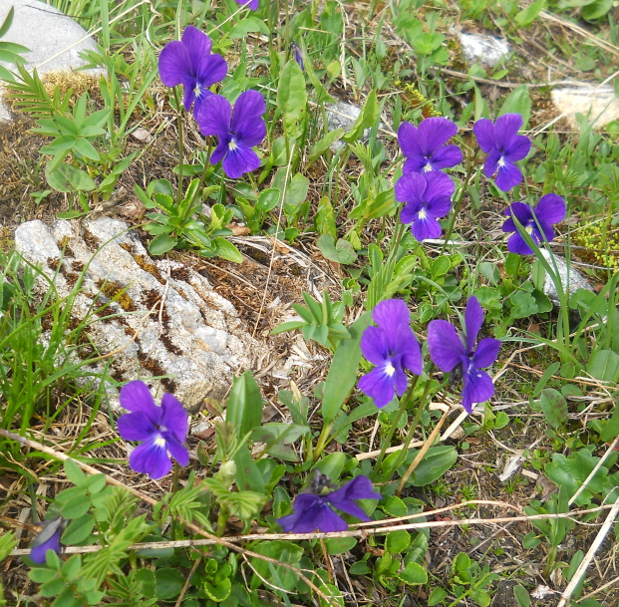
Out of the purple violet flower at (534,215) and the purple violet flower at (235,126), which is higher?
the purple violet flower at (235,126)

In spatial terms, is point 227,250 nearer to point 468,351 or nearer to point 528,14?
point 468,351

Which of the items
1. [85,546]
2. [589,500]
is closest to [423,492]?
[589,500]

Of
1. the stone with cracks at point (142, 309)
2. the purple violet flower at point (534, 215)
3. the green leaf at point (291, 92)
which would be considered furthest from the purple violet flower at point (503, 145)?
the stone with cracks at point (142, 309)

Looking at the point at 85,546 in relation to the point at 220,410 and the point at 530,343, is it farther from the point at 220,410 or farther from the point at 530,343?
the point at 530,343

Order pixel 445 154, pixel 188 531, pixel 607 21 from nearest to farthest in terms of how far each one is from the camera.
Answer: pixel 188 531 → pixel 445 154 → pixel 607 21

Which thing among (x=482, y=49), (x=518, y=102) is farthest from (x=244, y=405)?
(x=482, y=49)

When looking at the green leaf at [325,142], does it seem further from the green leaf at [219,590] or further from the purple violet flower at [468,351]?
the green leaf at [219,590]
